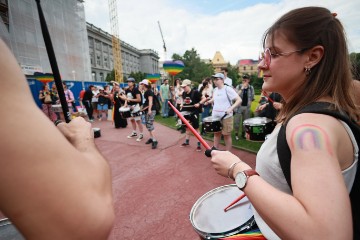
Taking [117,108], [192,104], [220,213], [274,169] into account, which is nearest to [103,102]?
[117,108]

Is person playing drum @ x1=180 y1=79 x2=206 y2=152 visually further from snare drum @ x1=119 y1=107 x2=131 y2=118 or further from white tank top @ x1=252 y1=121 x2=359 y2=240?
white tank top @ x1=252 y1=121 x2=359 y2=240

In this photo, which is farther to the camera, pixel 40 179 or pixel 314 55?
pixel 314 55

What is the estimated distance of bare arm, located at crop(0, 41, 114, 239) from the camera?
432mm

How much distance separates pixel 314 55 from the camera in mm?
1053

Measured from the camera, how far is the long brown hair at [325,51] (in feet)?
3.43

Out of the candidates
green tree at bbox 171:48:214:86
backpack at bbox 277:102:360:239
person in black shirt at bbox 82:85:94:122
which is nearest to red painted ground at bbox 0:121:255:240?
backpack at bbox 277:102:360:239

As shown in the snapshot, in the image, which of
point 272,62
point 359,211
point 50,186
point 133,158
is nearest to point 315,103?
point 272,62

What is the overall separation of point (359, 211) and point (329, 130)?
0.52 meters

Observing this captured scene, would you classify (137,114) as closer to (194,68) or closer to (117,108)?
(117,108)

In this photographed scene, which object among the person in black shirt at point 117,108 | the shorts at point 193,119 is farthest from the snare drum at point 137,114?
the person in black shirt at point 117,108

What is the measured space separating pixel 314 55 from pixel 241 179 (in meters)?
0.73

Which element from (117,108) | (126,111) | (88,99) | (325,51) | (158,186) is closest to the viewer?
(325,51)

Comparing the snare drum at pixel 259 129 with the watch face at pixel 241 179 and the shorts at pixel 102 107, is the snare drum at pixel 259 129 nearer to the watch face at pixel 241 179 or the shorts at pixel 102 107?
the watch face at pixel 241 179

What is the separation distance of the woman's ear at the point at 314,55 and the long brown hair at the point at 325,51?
0.02m
